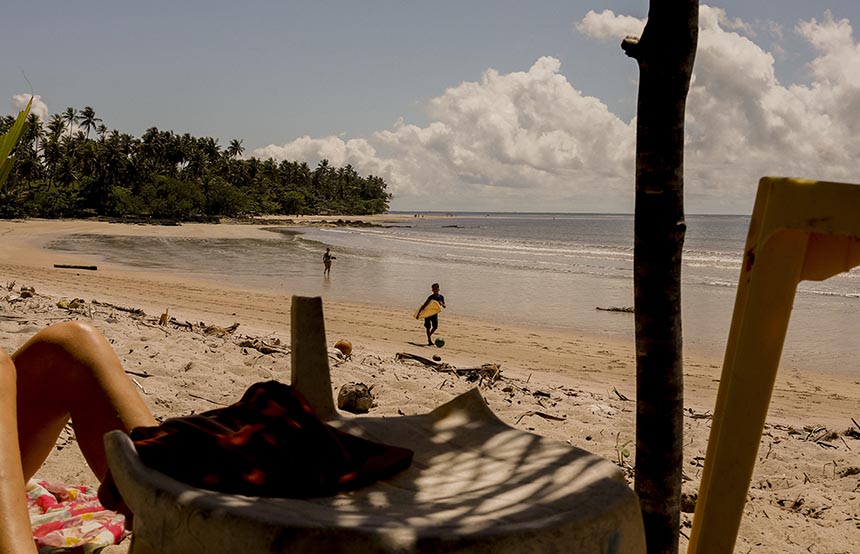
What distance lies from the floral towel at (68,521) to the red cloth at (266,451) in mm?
1156

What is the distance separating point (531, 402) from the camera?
18.5 feet

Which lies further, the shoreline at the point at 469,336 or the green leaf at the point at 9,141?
the shoreline at the point at 469,336

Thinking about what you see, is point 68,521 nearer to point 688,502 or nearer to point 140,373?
point 140,373

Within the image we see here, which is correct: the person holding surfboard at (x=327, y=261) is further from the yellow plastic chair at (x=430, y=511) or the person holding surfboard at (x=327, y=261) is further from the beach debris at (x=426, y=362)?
the yellow plastic chair at (x=430, y=511)

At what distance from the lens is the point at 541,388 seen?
6.71 m

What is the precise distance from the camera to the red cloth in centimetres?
132

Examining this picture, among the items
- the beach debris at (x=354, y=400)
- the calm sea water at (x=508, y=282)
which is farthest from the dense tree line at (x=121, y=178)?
the beach debris at (x=354, y=400)

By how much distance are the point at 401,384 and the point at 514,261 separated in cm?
2660

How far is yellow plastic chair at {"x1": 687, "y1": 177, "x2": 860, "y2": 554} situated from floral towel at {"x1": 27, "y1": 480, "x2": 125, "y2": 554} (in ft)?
6.63

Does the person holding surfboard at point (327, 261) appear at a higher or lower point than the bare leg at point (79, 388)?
lower

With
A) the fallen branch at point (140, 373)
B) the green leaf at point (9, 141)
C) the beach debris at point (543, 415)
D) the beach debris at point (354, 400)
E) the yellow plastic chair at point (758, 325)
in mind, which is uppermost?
the green leaf at point (9, 141)

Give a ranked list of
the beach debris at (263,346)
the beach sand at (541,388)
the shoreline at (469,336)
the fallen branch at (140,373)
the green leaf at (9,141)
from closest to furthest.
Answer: the green leaf at (9,141), the beach sand at (541,388), the fallen branch at (140,373), the beach debris at (263,346), the shoreline at (469,336)

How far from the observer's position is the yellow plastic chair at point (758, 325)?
1226mm

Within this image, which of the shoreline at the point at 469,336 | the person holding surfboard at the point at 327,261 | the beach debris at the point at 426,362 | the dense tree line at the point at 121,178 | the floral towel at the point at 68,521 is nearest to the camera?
the floral towel at the point at 68,521
